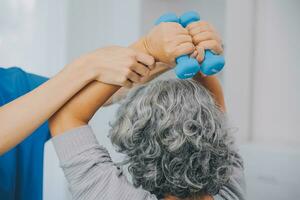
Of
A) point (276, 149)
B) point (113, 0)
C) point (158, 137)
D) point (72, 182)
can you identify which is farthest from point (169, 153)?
point (113, 0)

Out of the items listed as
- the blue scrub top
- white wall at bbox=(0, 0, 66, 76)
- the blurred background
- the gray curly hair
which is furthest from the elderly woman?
white wall at bbox=(0, 0, 66, 76)

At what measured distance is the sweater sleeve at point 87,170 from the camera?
0.61m

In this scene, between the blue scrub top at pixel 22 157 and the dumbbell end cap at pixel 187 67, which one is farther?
the blue scrub top at pixel 22 157

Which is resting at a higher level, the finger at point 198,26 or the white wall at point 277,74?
Result: the finger at point 198,26

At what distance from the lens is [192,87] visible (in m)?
0.66

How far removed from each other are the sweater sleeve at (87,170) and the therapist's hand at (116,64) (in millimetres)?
101

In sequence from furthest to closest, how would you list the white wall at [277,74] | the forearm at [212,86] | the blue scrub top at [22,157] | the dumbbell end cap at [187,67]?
the white wall at [277,74] → the blue scrub top at [22,157] → the forearm at [212,86] → the dumbbell end cap at [187,67]

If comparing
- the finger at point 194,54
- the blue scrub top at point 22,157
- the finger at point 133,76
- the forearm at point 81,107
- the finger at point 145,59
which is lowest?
the blue scrub top at point 22,157

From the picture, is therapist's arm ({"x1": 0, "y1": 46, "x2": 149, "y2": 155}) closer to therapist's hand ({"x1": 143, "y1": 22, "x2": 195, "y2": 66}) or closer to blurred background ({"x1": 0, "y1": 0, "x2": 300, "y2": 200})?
therapist's hand ({"x1": 143, "y1": 22, "x2": 195, "y2": 66})

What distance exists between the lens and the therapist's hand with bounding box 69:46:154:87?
581 mm

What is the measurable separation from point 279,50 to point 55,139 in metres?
0.84

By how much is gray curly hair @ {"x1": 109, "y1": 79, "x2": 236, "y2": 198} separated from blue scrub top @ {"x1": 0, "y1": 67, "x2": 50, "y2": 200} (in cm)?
25

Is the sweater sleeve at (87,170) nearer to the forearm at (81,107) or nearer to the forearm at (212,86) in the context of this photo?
the forearm at (81,107)

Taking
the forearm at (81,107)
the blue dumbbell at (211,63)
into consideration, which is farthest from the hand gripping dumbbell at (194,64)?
the forearm at (81,107)
